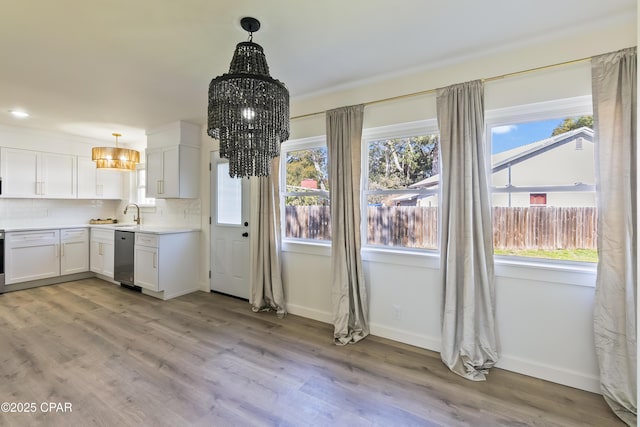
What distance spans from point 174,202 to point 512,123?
4743 mm

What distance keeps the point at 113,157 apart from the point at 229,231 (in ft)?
6.78

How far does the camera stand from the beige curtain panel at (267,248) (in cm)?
343

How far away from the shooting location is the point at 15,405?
186 centimetres

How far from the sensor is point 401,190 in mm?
2834

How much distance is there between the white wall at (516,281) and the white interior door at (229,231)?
1.84 m

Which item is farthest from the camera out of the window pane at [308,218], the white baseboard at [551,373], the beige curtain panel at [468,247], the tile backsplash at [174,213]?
the tile backsplash at [174,213]

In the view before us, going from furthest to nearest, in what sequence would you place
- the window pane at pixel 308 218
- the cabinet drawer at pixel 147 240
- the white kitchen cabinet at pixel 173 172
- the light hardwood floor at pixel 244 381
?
the white kitchen cabinet at pixel 173 172
the cabinet drawer at pixel 147 240
the window pane at pixel 308 218
the light hardwood floor at pixel 244 381

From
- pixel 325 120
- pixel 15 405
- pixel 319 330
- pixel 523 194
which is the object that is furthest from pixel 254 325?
pixel 523 194

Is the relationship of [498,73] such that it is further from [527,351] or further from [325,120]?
[527,351]

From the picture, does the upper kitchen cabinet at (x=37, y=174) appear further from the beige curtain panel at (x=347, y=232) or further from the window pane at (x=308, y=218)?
the beige curtain panel at (x=347, y=232)

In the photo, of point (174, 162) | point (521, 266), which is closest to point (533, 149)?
point (521, 266)

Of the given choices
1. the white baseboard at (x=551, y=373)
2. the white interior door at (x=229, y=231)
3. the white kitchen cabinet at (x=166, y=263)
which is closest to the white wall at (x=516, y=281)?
the white baseboard at (x=551, y=373)

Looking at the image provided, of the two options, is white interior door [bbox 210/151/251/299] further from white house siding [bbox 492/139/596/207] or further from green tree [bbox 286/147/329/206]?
white house siding [bbox 492/139/596/207]

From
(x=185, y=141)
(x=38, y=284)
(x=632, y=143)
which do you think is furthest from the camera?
(x=38, y=284)
